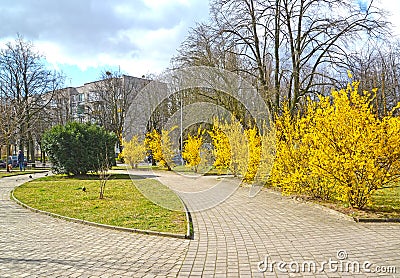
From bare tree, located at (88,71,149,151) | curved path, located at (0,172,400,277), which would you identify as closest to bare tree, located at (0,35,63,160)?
bare tree, located at (88,71,149,151)

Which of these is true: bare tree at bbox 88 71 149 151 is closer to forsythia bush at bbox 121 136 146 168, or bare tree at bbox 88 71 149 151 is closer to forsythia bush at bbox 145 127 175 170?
forsythia bush at bbox 121 136 146 168

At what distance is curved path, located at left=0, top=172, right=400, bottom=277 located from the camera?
4.72m

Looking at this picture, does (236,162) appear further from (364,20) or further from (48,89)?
(48,89)

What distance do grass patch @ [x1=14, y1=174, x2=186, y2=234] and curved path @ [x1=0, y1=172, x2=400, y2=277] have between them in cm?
55

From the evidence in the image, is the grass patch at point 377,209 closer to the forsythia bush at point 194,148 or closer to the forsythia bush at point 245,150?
the forsythia bush at point 245,150

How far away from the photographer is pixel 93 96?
4616cm

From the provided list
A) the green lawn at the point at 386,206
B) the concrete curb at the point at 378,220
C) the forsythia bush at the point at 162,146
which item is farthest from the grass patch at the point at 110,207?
the forsythia bush at the point at 162,146

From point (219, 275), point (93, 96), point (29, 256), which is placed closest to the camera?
point (219, 275)

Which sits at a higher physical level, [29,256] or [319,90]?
[319,90]

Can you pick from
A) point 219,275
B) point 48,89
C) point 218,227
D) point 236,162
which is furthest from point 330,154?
point 48,89

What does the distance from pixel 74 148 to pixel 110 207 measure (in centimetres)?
1028

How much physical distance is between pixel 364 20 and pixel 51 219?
1326 centimetres

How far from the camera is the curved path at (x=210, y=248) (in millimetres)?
4719

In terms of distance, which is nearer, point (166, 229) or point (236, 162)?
point (166, 229)
